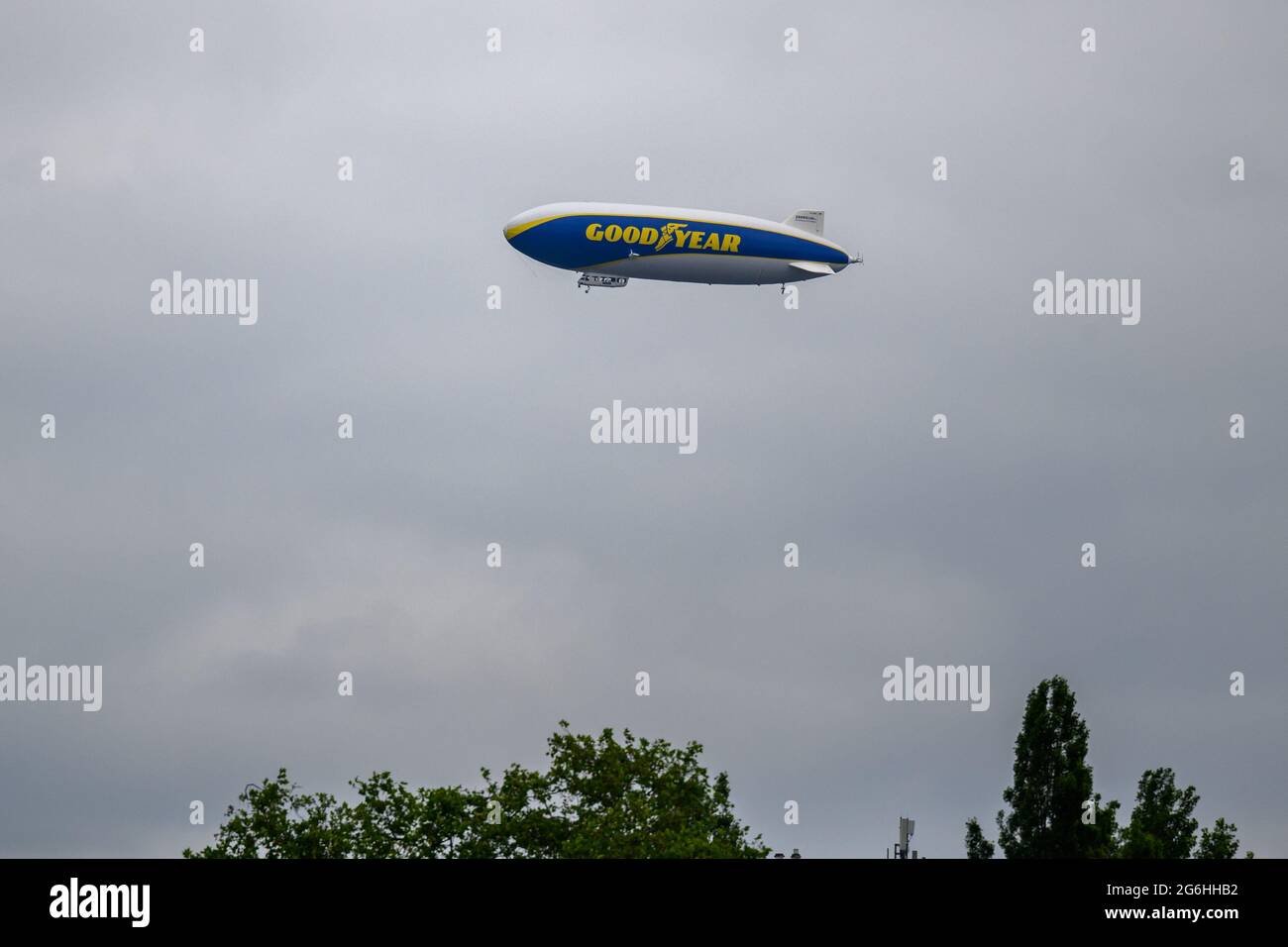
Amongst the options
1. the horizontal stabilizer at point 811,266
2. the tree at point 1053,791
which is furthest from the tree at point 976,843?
the horizontal stabilizer at point 811,266

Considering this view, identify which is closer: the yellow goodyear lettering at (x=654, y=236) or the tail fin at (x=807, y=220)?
the yellow goodyear lettering at (x=654, y=236)

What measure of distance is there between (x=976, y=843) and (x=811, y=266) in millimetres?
37849

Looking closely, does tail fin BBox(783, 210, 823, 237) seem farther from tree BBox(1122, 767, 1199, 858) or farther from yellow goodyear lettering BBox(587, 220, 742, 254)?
tree BBox(1122, 767, 1199, 858)

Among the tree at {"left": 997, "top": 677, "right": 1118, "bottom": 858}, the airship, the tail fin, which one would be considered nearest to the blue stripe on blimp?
the airship

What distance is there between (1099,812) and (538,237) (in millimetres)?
47443

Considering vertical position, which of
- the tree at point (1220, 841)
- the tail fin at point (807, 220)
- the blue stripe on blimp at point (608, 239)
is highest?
the tail fin at point (807, 220)

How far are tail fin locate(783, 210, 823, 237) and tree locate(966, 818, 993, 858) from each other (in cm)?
4109

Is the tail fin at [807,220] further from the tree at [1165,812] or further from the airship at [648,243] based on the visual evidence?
the tree at [1165,812]

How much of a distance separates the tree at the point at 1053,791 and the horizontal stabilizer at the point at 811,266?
98.3 feet

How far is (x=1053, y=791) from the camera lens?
371 ft

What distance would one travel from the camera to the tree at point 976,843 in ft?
389

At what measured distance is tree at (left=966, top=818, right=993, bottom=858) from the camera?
118669 millimetres
